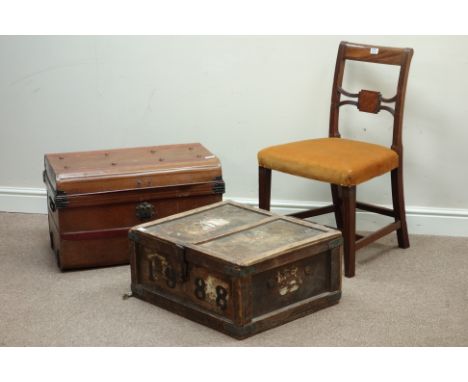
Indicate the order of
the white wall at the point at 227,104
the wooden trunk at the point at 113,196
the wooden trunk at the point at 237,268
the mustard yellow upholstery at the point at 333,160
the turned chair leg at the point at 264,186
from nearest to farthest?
1. the wooden trunk at the point at 237,268
2. the mustard yellow upholstery at the point at 333,160
3. the wooden trunk at the point at 113,196
4. the turned chair leg at the point at 264,186
5. the white wall at the point at 227,104

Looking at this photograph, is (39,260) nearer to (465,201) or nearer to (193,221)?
(193,221)

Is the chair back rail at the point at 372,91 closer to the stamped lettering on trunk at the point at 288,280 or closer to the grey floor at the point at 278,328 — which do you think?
the grey floor at the point at 278,328

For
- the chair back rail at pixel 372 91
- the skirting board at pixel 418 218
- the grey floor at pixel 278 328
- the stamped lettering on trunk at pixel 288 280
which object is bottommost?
the grey floor at pixel 278 328

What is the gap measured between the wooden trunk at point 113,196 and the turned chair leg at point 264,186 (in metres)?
0.16

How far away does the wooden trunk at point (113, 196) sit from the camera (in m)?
3.54

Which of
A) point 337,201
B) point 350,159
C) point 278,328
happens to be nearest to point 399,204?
point 337,201

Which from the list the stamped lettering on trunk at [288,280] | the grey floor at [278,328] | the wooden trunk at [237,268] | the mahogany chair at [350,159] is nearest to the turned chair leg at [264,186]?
the mahogany chair at [350,159]

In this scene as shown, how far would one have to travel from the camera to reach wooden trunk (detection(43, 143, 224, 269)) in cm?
354

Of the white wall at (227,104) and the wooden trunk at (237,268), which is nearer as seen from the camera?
the wooden trunk at (237,268)

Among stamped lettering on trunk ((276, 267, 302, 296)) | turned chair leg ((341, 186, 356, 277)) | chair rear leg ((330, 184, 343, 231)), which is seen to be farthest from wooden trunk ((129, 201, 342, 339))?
chair rear leg ((330, 184, 343, 231))

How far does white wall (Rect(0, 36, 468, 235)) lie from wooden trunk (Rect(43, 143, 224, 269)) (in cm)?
52

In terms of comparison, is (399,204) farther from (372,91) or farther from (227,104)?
(227,104)

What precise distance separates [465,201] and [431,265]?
1.59 ft
